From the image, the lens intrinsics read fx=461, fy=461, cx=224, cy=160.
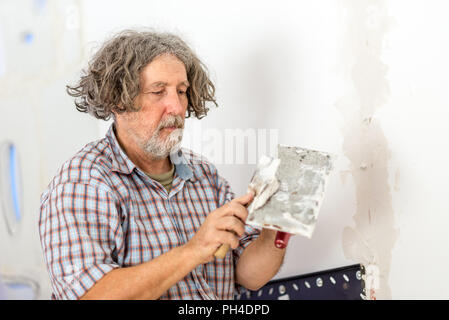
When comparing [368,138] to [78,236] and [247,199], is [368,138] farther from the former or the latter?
[78,236]

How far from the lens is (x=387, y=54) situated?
1.34 meters

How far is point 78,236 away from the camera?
114 cm

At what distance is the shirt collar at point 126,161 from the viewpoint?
133cm

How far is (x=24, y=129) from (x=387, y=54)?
1481 mm

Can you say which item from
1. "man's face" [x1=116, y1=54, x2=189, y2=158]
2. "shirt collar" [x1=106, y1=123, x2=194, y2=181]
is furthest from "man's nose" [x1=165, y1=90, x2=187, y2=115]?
"shirt collar" [x1=106, y1=123, x2=194, y2=181]

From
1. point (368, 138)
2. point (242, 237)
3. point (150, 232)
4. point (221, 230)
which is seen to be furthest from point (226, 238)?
point (368, 138)

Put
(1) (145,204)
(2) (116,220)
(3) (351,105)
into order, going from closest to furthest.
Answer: (2) (116,220), (1) (145,204), (3) (351,105)

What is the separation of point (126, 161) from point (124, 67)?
285 mm

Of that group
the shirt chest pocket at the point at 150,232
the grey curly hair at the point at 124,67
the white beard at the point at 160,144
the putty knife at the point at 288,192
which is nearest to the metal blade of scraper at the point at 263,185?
the putty knife at the point at 288,192

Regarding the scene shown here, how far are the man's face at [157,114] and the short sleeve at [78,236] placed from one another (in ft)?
0.75

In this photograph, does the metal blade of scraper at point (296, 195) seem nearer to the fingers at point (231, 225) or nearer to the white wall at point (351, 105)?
the fingers at point (231, 225)

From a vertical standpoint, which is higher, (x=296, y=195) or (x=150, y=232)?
(x=296, y=195)
